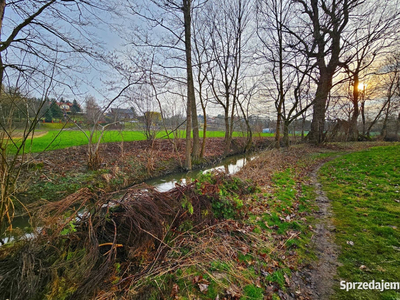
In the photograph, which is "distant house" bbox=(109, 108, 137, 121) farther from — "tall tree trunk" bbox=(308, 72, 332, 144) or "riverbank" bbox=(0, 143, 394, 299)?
"tall tree trunk" bbox=(308, 72, 332, 144)

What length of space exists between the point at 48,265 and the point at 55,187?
21.6ft

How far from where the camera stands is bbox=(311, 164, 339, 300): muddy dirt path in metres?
2.42

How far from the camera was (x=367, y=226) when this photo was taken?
11.7 ft

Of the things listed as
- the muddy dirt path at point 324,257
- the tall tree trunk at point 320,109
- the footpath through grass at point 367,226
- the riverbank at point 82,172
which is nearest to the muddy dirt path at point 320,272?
the muddy dirt path at point 324,257

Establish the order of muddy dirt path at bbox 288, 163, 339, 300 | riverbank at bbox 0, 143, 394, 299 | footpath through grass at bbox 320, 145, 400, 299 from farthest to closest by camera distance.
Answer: footpath through grass at bbox 320, 145, 400, 299 < muddy dirt path at bbox 288, 163, 339, 300 < riverbank at bbox 0, 143, 394, 299

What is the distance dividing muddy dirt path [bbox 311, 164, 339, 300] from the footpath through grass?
96mm

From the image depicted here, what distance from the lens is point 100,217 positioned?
266 centimetres

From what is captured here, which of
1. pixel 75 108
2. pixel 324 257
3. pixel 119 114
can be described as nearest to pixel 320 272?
pixel 324 257

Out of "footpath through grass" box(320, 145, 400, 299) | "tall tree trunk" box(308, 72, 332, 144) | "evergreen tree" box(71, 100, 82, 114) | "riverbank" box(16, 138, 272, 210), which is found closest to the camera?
"footpath through grass" box(320, 145, 400, 299)

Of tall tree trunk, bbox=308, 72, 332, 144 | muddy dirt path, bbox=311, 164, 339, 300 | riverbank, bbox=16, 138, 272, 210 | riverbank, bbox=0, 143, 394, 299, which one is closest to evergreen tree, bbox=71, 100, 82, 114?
riverbank, bbox=16, 138, 272, 210

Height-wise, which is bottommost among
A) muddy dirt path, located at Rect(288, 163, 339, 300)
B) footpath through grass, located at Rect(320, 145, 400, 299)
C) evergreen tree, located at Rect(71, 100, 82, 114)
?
muddy dirt path, located at Rect(288, 163, 339, 300)

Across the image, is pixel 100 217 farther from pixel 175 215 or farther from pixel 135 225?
pixel 175 215

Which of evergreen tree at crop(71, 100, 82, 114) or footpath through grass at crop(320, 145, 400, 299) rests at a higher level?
evergreen tree at crop(71, 100, 82, 114)

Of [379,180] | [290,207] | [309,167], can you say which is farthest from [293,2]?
[290,207]
